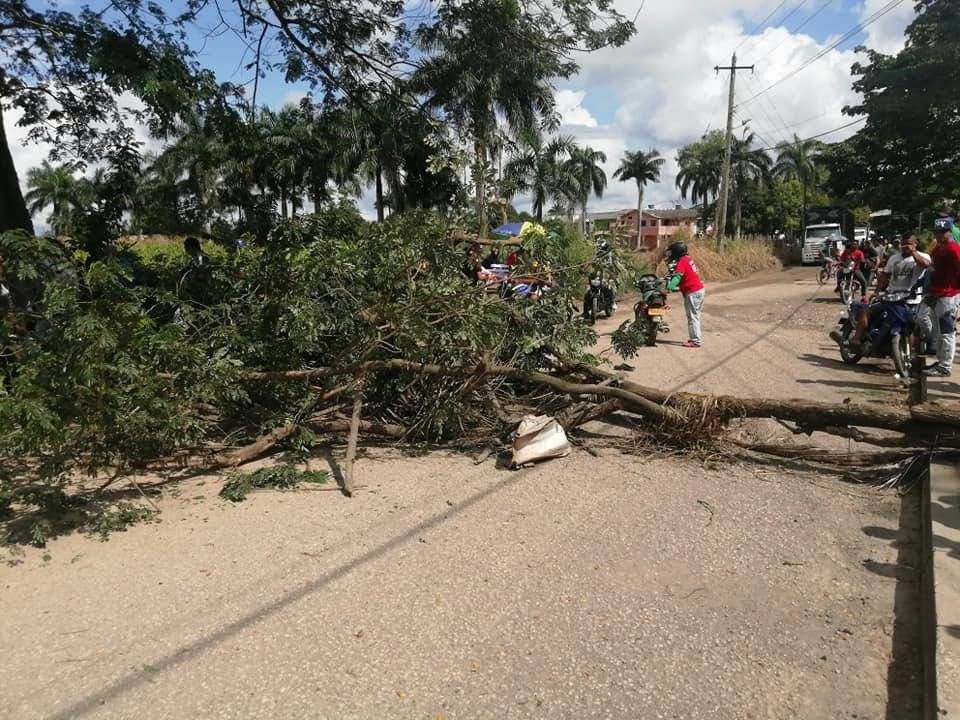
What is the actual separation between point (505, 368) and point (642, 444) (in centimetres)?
132

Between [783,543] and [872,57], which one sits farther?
[872,57]

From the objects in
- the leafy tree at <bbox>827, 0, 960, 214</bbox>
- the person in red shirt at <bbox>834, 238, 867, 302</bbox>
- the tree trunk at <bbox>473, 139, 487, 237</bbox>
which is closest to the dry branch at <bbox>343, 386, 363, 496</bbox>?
the tree trunk at <bbox>473, 139, 487, 237</bbox>

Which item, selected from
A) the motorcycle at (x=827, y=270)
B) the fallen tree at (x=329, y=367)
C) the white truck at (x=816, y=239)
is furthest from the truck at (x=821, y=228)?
the fallen tree at (x=329, y=367)

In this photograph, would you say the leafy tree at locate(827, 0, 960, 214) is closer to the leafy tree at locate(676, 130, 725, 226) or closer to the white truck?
the white truck

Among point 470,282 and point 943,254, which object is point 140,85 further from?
point 943,254

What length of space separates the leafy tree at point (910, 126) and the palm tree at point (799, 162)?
102ft

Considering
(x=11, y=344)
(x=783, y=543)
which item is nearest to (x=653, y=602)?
(x=783, y=543)

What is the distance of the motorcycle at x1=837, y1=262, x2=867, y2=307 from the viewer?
1653 centimetres

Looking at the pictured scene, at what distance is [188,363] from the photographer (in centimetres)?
491

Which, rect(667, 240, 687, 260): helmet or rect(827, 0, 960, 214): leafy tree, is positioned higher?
rect(827, 0, 960, 214): leafy tree

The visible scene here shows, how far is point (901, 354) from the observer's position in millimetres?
8305

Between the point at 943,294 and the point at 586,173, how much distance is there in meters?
52.0

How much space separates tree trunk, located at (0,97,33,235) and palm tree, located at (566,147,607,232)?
4498 centimetres

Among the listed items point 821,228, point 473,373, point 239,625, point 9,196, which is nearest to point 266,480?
point 473,373
